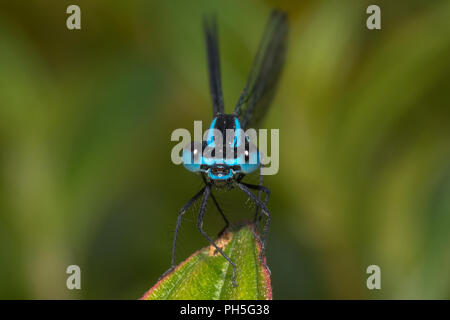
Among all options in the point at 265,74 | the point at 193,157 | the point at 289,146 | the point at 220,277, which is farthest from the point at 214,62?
the point at 220,277

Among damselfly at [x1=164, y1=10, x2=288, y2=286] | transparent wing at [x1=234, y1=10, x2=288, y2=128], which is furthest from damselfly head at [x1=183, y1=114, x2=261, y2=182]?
transparent wing at [x1=234, y1=10, x2=288, y2=128]

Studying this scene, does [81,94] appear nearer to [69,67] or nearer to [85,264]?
[69,67]

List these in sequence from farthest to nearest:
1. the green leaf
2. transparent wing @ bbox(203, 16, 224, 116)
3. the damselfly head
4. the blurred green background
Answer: transparent wing @ bbox(203, 16, 224, 116) → the blurred green background → the damselfly head → the green leaf

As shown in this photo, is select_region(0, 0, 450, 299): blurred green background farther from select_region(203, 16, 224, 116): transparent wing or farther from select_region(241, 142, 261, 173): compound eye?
select_region(241, 142, 261, 173): compound eye

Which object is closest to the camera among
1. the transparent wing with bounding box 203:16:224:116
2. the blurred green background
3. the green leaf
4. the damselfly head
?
the green leaf

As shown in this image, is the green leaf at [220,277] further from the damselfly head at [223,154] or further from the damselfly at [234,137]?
the damselfly head at [223,154]

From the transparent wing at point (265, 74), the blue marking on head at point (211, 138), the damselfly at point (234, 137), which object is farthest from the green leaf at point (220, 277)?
the transparent wing at point (265, 74)

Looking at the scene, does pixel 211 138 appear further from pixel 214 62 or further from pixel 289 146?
pixel 214 62

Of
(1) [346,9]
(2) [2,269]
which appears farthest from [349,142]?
(2) [2,269]
